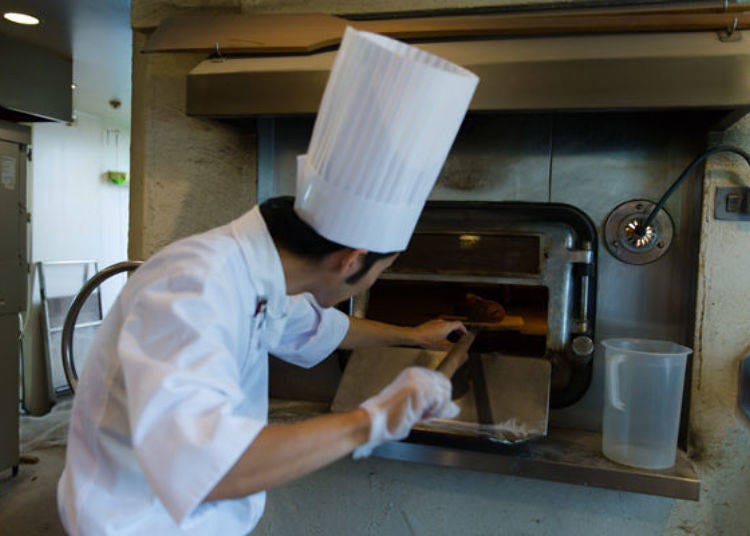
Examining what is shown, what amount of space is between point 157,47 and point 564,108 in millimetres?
1072

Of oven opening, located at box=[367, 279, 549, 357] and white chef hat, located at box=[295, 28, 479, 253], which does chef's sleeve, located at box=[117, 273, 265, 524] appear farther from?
oven opening, located at box=[367, 279, 549, 357]

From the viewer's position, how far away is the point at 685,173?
1.54 m

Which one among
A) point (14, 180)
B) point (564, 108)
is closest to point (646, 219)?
point (564, 108)

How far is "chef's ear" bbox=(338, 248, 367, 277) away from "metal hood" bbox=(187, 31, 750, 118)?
532 millimetres

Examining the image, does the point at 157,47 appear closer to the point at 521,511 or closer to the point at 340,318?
the point at 340,318

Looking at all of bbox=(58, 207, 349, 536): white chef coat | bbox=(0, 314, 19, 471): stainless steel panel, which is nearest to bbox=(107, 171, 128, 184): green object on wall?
bbox=(0, 314, 19, 471): stainless steel panel

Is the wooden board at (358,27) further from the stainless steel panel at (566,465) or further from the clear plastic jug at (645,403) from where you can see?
the stainless steel panel at (566,465)

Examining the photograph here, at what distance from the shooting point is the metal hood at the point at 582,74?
1.29 metres

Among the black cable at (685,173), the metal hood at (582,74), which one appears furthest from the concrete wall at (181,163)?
the black cable at (685,173)

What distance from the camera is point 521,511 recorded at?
1646 millimetres

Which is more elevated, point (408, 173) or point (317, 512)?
point (408, 173)

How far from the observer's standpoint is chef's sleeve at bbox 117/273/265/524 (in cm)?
78

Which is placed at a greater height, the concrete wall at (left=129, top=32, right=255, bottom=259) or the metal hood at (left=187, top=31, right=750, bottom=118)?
the metal hood at (left=187, top=31, right=750, bottom=118)

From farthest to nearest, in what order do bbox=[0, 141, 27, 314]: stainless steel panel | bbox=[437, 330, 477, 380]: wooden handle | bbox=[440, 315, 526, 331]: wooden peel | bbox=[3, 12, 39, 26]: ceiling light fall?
bbox=[0, 141, 27, 314]: stainless steel panel, bbox=[3, 12, 39, 26]: ceiling light, bbox=[440, 315, 526, 331]: wooden peel, bbox=[437, 330, 477, 380]: wooden handle
